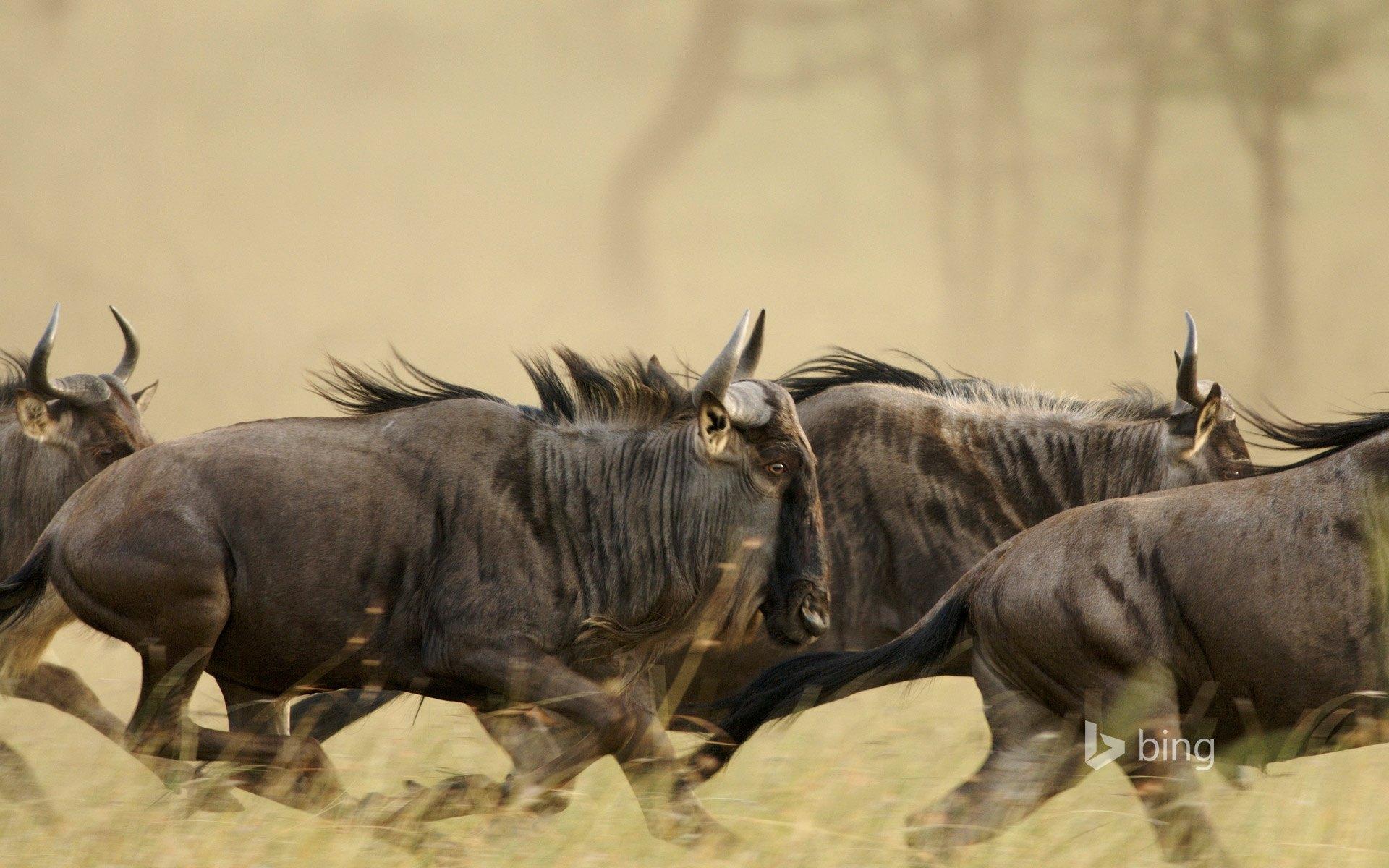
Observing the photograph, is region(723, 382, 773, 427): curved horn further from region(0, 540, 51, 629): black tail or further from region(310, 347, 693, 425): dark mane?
region(0, 540, 51, 629): black tail

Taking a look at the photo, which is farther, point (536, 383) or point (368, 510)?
point (536, 383)

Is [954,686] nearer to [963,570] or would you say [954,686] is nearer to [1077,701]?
[963,570]

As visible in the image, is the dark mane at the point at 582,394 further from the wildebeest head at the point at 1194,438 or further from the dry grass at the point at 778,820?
the wildebeest head at the point at 1194,438

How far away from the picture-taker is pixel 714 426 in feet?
12.6

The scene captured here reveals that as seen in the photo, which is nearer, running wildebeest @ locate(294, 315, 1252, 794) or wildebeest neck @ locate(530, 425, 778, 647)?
wildebeest neck @ locate(530, 425, 778, 647)

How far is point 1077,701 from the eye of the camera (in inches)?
137

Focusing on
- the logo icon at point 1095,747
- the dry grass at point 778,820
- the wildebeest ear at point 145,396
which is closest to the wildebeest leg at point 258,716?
the dry grass at point 778,820

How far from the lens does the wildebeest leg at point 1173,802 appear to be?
3.29m

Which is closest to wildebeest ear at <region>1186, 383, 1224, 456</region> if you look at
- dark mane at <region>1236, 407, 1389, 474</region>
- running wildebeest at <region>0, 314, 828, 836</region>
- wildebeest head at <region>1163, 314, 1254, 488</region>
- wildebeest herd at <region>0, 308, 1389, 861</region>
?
wildebeest head at <region>1163, 314, 1254, 488</region>

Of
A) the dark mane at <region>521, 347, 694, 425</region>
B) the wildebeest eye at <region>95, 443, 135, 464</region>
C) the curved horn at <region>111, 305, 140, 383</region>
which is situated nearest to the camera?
the dark mane at <region>521, 347, 694, 425</region>

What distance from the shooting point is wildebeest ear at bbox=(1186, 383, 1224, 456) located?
500 cm

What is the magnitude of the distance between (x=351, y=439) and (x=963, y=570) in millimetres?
1892

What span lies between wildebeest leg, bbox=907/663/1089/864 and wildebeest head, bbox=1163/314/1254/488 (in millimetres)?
1677

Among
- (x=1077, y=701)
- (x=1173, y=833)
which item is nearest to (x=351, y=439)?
(x=1077, y=701)
